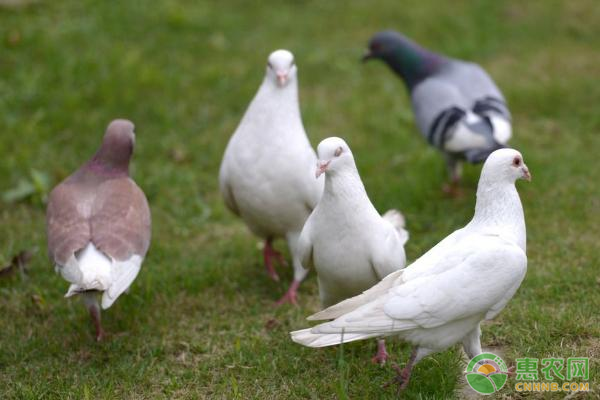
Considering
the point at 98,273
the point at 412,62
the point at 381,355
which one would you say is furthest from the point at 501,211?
the point at 412,62

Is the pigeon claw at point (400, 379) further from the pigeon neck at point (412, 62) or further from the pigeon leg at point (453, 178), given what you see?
the pigeon neck at point (412, 62)

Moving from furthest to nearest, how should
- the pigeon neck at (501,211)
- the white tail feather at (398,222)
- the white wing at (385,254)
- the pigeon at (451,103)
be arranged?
1. the pigeon at (451,103)
2. the white tail feather at (398,222)
3. the white wing at (385,254)
4. the pigeon neck at (501,211)

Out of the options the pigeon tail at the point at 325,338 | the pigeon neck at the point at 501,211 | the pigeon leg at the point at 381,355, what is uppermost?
the pigeon neck at the point at 501,211

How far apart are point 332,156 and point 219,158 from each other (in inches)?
130

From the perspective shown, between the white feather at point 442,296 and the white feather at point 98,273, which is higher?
the white feather at point 442,296

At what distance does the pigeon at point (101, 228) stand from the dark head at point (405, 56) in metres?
2.65

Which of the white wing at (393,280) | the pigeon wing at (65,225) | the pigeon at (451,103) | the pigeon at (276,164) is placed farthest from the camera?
the pigeon at (451,103)

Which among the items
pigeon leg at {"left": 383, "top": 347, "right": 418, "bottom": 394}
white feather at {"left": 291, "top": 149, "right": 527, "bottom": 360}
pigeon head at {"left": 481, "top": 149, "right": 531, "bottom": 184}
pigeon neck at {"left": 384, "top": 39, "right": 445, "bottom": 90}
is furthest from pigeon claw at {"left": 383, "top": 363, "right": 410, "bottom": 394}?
pigeon neck at {"left": 384, "top": 39, "right": 445, "bottom": 90}

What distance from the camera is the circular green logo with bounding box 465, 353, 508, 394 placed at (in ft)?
11.5

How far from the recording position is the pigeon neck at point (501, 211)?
3479 mm

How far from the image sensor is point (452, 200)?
606 centimetres

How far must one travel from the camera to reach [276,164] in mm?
4613

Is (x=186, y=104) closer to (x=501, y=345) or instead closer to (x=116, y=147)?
(x=116, y=147)

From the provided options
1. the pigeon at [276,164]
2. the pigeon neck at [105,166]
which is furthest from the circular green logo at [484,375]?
the pigeon neck at [105,166]
